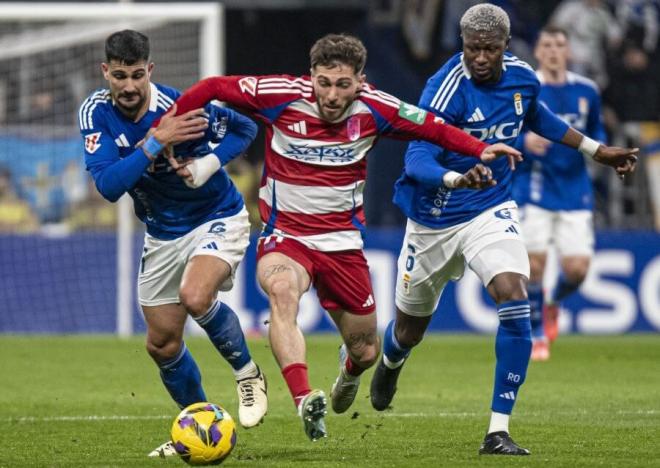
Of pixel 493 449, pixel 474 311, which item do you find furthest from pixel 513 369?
pixel 474 311

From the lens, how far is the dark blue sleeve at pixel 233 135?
8102 mm

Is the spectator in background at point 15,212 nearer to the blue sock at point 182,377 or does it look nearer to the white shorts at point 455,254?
the white shorts at point 455,254

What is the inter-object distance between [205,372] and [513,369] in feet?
16.8

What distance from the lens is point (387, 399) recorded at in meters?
9.49

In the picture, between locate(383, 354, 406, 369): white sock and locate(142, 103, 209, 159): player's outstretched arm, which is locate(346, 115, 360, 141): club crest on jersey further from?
locate(383, 354, 406, 369): white sock

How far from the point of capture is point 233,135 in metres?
8.27

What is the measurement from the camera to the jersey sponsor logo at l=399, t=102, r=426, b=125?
7773 mm

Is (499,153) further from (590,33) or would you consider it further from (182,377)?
(590,33)

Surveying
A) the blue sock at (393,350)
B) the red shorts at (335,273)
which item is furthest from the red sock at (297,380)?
the blue sock at (393,350)

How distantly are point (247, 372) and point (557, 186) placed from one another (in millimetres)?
5522

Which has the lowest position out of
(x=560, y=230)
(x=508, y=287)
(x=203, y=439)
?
(x=560, y=230)

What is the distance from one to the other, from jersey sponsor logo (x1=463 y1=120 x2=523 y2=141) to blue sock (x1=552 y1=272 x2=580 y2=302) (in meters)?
5.04

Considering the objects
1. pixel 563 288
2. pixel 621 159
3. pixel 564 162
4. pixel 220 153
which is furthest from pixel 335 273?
pixel 563 288

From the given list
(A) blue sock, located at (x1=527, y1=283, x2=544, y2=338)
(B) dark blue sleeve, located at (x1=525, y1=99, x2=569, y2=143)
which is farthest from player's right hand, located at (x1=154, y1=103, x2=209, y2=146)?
(A) blue sock, located at (x1=527, y1=283, x2=544, y2=338)
